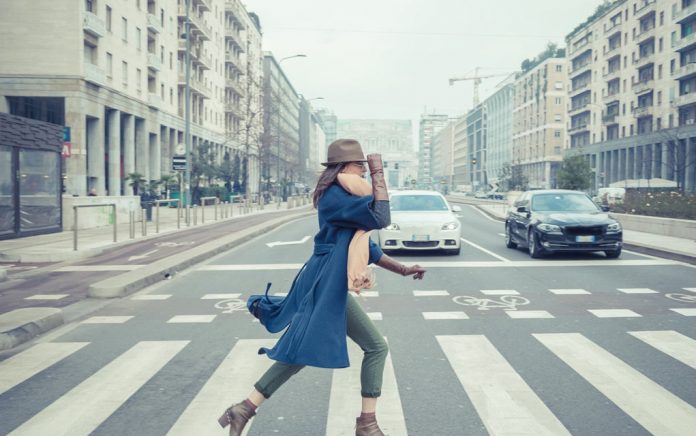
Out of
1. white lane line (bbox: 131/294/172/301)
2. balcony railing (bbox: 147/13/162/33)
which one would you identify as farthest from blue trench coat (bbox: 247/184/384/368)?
balcony railing (bbox: 147/13/162/33)

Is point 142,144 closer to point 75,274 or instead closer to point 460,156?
point 75,274

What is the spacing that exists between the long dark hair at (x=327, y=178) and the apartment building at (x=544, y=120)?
3583 inches

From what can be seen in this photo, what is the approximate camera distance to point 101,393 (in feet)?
16.6

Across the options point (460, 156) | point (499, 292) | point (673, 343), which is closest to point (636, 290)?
point (499, 292)

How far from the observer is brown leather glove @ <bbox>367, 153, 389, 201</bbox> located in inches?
147

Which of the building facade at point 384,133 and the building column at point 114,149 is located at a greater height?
the building facade at point 384,133

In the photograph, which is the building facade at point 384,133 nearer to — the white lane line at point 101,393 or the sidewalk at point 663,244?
the sidewalk at point 663,244

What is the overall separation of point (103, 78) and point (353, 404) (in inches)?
1496

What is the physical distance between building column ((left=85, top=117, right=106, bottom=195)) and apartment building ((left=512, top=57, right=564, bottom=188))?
211ft

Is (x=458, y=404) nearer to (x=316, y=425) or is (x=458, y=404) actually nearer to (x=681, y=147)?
(x=316, y=425)

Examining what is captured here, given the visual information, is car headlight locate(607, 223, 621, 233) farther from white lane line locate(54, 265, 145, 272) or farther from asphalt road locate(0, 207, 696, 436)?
white lane line locate(54, 265, 145, 272)

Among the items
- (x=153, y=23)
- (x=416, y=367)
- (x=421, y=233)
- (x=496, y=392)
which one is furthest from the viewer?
(x=153, y=23)

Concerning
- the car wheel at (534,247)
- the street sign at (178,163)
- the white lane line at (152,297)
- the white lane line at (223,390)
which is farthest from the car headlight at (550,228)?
the street sign at (178,163)

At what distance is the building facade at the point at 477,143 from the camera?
153 meters
